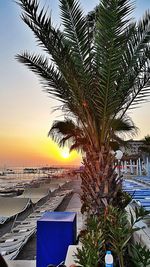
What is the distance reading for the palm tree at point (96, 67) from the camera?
10.5ft

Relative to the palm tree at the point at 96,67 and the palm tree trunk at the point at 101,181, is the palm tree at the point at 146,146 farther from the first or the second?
the palm tree trunk at the point at 101,181

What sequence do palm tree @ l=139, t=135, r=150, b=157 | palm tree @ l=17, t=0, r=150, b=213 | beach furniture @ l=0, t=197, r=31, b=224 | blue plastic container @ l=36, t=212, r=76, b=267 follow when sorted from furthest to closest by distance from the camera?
1. palm tree @ l=139, t=135, r=150, b=157
2. beach furniture @ l=0, t=197, r=31, b=224
3. blue plastic container @ l=36, t=212, r=76, b=267
4. palm tree @ l=17, t=0, r=150, b=213

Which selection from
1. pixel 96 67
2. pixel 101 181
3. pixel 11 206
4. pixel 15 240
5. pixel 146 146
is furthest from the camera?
pixel 146 146

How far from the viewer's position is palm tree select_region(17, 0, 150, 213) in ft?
10.5

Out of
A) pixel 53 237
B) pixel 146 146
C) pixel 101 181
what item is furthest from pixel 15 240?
pixel 146 146

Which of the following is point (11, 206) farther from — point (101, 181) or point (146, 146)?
point (146, 146)

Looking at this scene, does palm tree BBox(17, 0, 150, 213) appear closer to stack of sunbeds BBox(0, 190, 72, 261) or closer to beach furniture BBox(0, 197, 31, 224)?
stack of sunbeds BBox(0, 190, 72, 261)

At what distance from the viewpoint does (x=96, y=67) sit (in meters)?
3.73

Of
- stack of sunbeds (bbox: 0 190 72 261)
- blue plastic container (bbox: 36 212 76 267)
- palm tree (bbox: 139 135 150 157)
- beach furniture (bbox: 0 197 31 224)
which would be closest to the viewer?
blue plastic container (bbox: 36 212 76 267)

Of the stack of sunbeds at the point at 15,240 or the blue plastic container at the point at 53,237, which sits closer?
the blue plastic container at the point at 53,237

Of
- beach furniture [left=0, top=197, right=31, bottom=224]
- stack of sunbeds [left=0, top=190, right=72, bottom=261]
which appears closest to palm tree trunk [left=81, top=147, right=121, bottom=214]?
stack of sunbeds [left=0, top=190, right=72, bottom=261]

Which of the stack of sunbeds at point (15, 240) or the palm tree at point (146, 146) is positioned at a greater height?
the palm tree at point (146, 146)

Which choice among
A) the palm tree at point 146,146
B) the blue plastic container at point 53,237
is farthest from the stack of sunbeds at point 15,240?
the palm tree at point 146,146

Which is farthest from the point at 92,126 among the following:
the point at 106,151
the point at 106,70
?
the point at 106,70
